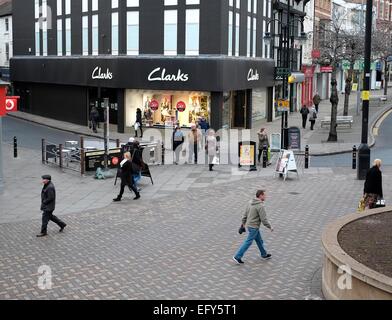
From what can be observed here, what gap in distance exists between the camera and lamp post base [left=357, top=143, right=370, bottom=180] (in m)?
22.3

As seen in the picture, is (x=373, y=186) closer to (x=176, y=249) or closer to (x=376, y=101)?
(x=176, y=249)

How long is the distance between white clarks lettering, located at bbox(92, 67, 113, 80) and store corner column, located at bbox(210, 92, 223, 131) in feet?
23.6

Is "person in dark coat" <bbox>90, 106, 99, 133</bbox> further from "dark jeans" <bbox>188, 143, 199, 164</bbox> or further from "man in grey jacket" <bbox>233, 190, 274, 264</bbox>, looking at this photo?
"man in grey jacket" <bbox>233, 190, 274, 264</bbox>

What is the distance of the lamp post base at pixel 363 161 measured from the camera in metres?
22.3

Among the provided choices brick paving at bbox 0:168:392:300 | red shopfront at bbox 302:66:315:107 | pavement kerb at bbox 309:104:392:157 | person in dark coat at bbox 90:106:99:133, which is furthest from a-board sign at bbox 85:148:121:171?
red shopfront at bbox 302:66:315:107

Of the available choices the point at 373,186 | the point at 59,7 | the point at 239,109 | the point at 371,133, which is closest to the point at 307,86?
the point at 239,109

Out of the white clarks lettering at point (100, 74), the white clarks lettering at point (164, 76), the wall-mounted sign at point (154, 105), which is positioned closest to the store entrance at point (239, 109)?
the wall-mounted sign at point (154, 105)

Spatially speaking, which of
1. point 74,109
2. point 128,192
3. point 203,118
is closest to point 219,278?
point 128,192

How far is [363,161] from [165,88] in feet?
54.4

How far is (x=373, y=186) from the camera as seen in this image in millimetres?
15422

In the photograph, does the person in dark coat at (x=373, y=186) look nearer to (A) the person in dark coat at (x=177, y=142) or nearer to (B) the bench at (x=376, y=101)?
(A) the person in dark coat at (x=177, y=142)
